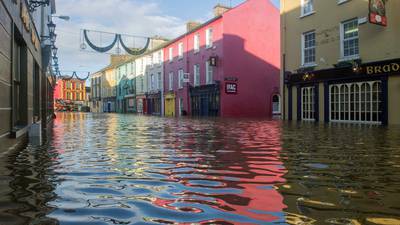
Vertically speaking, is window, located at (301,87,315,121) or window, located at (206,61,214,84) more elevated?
window, located at (206,61,214,84)

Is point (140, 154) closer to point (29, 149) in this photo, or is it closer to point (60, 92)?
point (29, 149)

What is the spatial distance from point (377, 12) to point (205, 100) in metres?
20.3

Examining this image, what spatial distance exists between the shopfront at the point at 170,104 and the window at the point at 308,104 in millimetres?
20698

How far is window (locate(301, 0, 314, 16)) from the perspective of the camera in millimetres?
23597

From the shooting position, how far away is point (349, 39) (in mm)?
20703

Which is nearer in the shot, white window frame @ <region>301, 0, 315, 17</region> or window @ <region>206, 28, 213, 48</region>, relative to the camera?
white window frame @ <region>301, 0, 315, 17</region>

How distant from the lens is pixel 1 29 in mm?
8758

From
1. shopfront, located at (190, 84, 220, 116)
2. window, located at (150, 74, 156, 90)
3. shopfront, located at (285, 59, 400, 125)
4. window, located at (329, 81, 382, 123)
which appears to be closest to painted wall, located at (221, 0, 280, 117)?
shopfront, located at (190, 84, 220, 116)

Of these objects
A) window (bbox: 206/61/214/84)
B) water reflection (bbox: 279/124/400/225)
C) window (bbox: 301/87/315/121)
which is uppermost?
window (bbox: 206/61/214/84)

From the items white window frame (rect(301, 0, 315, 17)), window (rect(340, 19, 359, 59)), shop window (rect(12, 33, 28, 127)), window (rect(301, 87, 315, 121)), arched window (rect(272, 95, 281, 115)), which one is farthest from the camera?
arched window (rect(272, 95, 281, 115))

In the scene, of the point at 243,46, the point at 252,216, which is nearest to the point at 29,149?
the point at 252,216

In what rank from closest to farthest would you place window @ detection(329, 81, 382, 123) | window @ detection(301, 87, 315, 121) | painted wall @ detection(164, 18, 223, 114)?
window @ detection(329, 81, 382, 123) < window @ detection(301, 87, 315, 121) < painted wall @ detection(164, 18, 223, 114)

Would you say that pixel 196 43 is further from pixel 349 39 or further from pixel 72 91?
pixel 72 91

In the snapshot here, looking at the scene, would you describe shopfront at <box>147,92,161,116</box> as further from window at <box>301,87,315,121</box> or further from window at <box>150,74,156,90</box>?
window at <box>301,87,315,121</box>
